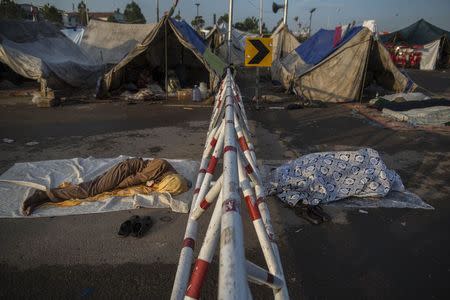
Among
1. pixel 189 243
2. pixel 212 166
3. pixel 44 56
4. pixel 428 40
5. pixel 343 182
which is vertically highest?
pixel 428 40

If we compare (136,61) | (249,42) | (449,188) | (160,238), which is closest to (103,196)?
(160,238)

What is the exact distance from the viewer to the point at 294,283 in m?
2.87

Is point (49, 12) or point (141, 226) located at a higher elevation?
point (49, 12)

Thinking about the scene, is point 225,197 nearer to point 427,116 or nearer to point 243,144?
point 243,144

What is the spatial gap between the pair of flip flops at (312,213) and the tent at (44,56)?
10.4 meters

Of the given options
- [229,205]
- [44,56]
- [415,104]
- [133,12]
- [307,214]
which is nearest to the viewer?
[229,205]

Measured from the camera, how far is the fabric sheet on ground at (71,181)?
13.4 ft

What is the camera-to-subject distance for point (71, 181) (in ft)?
16.1

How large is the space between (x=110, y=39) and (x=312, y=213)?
688 inches

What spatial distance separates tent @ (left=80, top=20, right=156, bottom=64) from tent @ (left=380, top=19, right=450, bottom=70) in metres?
23.6

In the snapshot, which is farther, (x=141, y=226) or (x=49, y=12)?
(x=49, y=12)

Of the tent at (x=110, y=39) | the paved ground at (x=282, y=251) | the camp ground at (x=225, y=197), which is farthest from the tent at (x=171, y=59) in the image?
the paved ground at (x=282, y=251)

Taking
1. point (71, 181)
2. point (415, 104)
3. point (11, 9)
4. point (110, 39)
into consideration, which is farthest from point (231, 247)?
point (11, 9)

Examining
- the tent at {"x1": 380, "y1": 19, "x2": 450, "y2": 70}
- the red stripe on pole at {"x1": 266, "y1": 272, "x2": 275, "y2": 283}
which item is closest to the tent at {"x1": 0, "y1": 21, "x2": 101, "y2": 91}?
the red stripe on pole at {"x1": 266, "y1": 272, "x2": 275, "y2": 283}
